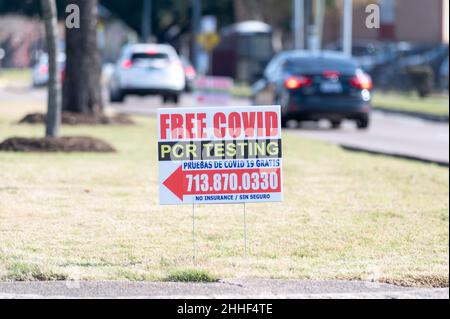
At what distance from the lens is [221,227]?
36.8ft

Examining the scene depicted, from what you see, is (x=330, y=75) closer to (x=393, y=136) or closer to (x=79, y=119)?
(x=393, y=136)

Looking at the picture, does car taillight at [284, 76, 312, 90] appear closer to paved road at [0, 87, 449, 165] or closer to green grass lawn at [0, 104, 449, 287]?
paved road at [0, 87, 449, 165]

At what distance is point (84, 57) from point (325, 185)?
11.0 metres

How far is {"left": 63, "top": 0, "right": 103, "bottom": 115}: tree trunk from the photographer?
24.5 m

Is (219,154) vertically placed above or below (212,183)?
above

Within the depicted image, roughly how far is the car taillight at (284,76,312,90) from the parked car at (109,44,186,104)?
33.5 feet

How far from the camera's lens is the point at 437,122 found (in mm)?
32812

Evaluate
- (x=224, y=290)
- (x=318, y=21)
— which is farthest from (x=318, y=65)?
(x=318, y=21)

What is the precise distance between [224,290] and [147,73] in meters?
28.1

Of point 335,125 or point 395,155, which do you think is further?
point 335,125

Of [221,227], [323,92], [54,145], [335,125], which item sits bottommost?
[335,125]

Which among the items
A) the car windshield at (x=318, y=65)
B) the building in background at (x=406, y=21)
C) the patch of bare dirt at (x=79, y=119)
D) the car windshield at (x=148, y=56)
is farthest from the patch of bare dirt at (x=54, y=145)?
the building in background at (x=406, y=21)
